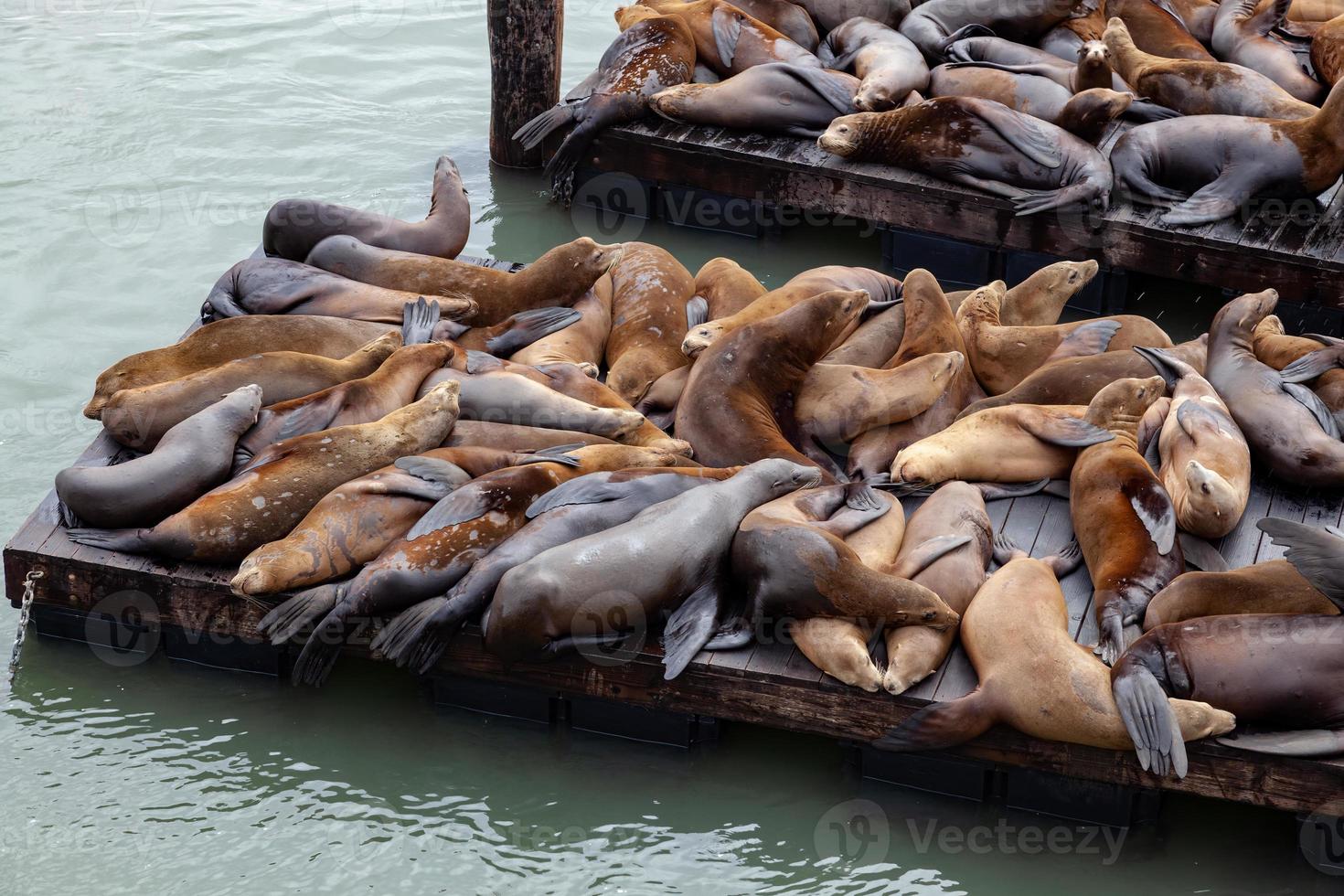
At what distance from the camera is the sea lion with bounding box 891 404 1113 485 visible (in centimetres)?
512

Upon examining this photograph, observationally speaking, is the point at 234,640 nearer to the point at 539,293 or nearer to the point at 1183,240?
the point at 539,293

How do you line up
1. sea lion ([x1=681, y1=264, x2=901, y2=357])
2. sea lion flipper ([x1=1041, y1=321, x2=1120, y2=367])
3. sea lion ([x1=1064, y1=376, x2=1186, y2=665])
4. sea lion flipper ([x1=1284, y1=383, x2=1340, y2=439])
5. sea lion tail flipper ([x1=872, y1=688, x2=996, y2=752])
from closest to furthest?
sea lion tail flipper ([x1=872, y1=688, x2=996, y2=752]) → sea lion ([x1=1064, y1=376, x2=1186, y2=665]) → sea lion flipper ([x1=1284, y1=383, x2=1340, y2=439]) → sea lion flipper ([x1=1041, y1=321, x2=1120, y2=367]) → sea lion ([x1=681, y1=264, x2=901, y2=357])

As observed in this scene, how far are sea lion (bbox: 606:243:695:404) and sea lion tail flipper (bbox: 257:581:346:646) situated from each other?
1711 millimetres

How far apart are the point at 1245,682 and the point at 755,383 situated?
2195 mm

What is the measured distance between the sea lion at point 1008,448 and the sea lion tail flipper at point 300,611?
2.07 meters

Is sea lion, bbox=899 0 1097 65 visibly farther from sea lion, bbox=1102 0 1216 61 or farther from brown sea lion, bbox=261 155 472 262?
brown sea lion, bbox=261 155 472 262

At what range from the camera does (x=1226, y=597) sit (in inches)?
172

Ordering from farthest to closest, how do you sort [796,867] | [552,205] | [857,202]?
[552,205] < [857,202] < [796,867]

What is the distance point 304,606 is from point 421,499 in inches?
22.0

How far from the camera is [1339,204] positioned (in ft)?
22.6

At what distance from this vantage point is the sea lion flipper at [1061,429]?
5.11 meters

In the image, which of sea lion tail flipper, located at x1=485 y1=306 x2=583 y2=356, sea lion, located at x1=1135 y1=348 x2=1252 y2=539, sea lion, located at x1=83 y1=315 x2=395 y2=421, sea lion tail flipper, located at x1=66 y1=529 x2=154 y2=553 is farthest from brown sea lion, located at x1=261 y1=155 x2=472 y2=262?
sea lion, located at x1=1135 y1=348 x2=1252 y2=539

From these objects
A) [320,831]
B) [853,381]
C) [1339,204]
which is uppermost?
[1339,204]

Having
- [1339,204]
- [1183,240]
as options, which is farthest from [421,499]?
[1339,204]
